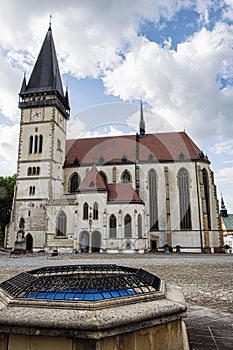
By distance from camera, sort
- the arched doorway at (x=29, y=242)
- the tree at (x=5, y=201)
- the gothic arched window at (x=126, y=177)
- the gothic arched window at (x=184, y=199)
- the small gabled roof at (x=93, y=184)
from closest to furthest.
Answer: the small gabled roof at (x=93, y=184) < the arched doorway at (x=29, y=242) < the gothic arched window at (x=184, y=199) < the gothic arched window at (x=126, y=177) < the tree at (x=5, y=201)

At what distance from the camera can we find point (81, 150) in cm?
4319

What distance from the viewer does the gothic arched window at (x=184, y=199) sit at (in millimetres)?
36875

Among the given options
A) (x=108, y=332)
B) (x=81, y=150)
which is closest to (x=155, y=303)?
(x=108, y=332)

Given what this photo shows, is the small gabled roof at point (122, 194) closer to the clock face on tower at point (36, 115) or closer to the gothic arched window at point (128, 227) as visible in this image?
the gothic arched window at point (128, 227)

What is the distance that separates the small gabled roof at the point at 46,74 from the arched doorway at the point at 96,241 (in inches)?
782

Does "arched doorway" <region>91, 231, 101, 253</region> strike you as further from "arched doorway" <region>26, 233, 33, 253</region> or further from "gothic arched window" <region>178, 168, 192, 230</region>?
"gothic arched window" <region>178, 168, 192, 230</region>

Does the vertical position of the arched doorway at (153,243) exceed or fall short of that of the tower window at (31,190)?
it falls short

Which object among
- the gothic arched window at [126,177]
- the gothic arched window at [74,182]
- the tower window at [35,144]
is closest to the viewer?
the tower window at [35,144]

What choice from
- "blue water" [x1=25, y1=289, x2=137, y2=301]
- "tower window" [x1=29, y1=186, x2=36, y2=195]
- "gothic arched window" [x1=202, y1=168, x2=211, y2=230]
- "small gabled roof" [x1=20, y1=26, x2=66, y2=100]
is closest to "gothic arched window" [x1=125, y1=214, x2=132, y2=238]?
"gothic arched window" [x1=202, y1=168, x2=211, y2=230]

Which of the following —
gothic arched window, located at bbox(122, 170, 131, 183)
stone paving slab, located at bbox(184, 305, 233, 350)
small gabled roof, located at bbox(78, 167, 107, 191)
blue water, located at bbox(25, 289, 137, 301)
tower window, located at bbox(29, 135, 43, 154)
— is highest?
tower window, located at bbox(29, 135, 43, 154)

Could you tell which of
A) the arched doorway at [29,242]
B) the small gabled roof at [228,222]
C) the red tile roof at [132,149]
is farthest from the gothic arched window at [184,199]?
the small gabled roof at [228,222]

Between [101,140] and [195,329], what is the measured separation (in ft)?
140

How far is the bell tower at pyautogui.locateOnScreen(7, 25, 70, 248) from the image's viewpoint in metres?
35.8

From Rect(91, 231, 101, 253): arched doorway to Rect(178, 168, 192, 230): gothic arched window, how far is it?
437 inches
